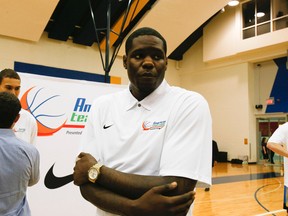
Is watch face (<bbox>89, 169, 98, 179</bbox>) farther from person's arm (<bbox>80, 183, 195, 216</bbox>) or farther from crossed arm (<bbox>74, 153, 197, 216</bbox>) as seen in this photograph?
person's arm (<bbox>80, 183, 195, 216</bbox>)

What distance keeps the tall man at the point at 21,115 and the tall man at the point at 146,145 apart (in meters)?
1.90

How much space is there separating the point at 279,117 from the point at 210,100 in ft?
13.0

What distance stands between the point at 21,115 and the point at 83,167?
236cm

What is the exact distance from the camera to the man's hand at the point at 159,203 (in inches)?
51.2

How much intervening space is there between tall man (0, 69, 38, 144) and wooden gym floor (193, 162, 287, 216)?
12.9 feet

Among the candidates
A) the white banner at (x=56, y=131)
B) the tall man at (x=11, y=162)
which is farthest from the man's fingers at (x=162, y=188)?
the white banner at (x=56, y=131)

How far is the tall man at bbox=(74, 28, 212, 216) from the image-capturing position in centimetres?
136

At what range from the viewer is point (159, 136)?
1474 millimetres

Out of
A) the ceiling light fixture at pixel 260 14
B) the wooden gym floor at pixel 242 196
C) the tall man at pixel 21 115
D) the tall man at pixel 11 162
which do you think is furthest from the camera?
the ceiling light fixture at pixel 260 14

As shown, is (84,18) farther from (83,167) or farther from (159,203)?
(159,203)

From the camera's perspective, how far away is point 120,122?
5.23 ft

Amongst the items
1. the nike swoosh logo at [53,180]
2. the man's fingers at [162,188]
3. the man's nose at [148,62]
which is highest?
the man's nose at [148,62]

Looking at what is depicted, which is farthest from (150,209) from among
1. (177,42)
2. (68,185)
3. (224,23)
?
(224,23)

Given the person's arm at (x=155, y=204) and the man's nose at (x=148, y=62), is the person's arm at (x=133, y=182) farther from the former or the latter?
the man's nose at (x=148, y=62)
